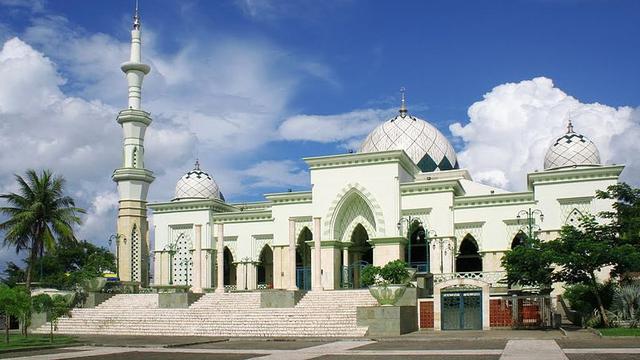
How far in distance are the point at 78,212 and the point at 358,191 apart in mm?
14227

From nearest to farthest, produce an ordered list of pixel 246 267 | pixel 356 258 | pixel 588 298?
pixel 588 298
pixel 356 258
pixel 246 267

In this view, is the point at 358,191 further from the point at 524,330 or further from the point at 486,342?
the point at 486,342

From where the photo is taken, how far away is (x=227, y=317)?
92.5ft

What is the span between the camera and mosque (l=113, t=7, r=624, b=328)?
3481 centimetres

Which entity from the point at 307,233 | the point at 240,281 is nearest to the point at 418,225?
the point at 307,233

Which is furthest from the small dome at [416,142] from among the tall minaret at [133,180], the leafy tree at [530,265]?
the leafy tree at [530,265]

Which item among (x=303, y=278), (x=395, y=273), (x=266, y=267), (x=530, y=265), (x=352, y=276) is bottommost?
(x=303, y=278)

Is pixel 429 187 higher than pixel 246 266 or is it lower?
higher

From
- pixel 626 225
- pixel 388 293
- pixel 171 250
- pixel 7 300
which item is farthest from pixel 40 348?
pixel 171 250

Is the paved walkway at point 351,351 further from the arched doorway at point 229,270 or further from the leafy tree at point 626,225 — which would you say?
the arched doorway at point 229,270

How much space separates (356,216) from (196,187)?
11664mm

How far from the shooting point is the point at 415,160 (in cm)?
4378

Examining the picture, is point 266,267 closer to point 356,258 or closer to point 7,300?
point 356,258

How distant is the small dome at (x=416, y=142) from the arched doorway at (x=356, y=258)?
21.6 feet
